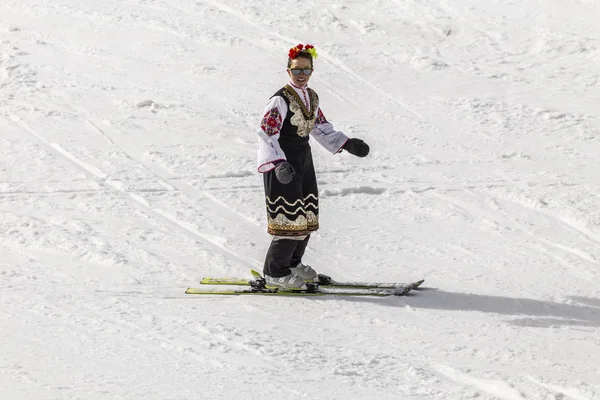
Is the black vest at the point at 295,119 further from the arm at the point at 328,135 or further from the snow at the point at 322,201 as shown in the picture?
the snow at the point at 322,201

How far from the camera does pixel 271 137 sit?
19.4 feet

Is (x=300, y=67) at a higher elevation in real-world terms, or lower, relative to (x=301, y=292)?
higher

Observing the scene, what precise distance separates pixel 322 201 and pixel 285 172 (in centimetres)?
239

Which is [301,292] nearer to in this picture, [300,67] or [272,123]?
[272,123]

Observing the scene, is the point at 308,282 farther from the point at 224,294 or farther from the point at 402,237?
the point at 402,237

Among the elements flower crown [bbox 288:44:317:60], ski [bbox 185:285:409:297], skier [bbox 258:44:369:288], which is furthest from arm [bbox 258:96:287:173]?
ski [bbox 185:285:409:297]

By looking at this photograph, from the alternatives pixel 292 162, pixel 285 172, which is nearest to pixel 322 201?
pixel 292 162

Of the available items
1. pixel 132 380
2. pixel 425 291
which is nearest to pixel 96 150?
pixel 425 291

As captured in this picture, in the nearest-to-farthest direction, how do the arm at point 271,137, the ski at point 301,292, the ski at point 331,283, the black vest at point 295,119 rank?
the arm at point 271,137 → the black vest at point 295,119 → the ski at point 301,292 → the ski at point 331,283

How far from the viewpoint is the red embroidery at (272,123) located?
591cm

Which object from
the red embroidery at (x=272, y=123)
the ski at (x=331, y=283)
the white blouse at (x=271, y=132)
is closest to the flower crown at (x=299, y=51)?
the white blouse at (x=271, y=132)

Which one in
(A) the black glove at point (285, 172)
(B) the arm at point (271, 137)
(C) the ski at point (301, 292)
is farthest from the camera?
(C) the ski at point (301, 292)

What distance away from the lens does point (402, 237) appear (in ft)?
24.1

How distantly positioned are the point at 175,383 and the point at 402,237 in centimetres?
307
